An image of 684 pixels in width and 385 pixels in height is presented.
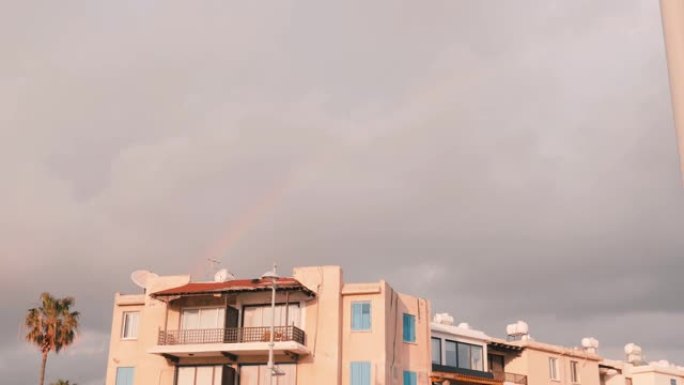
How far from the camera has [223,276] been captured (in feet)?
Result: 210

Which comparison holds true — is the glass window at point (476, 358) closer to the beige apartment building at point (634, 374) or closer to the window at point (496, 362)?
the window at point (496, 362)

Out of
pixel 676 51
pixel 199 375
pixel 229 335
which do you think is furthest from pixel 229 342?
pixel 676 51

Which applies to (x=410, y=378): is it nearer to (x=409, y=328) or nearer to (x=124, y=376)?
(x=409, y=328)

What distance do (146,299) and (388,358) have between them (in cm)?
1863

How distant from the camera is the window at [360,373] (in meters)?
57.8

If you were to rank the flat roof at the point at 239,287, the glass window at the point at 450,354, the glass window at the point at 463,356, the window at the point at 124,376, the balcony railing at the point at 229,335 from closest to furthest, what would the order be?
1. the balcony railing at the point at 229,335
2. the flat roof at the point at 239,287
3. the window at the point at 124,376
4. the glass window at the point at 450,354
5. the glass window at the point at 463,356

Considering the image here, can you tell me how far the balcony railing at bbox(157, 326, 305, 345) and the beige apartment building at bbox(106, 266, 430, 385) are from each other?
0.23 feet

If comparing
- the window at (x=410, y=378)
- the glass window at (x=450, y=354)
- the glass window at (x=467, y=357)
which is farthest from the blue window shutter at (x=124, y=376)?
the glass window at (x=467, y=357)

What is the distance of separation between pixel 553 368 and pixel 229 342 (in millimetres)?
30243

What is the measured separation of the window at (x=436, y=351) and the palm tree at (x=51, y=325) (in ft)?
104

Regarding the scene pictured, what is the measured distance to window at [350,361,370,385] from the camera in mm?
57781

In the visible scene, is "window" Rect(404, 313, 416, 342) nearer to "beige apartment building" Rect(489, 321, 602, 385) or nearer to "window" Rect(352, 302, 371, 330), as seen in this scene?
"window" Rect(352, 302, 371, 330)

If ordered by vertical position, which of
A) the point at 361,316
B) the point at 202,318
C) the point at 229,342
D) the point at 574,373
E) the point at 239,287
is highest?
the point at 239,287

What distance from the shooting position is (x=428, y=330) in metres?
63.4
